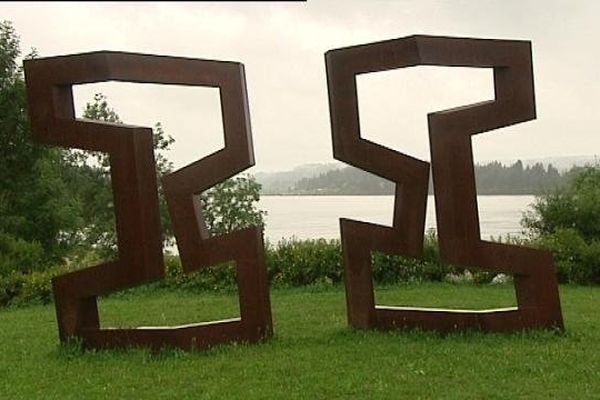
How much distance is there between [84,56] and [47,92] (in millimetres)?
515

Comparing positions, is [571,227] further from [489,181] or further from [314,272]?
[314,272]

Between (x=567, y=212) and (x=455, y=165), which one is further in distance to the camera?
(x=567, y=212)

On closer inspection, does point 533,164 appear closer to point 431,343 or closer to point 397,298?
point 397,298

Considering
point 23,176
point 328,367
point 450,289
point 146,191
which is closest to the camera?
point 328,367

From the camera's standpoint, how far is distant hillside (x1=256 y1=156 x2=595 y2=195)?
1778 centimetres

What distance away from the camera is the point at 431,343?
7.29m

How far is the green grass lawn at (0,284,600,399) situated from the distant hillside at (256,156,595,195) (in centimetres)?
889

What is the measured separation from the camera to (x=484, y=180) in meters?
17.8

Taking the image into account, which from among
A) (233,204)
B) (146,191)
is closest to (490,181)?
(233,204)

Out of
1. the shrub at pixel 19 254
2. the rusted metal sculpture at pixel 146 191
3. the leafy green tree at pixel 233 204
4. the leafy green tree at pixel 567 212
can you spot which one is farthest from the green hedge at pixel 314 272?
the leafy green tree at pixel 233 204

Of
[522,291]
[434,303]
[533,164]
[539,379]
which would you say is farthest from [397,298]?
[533,164]

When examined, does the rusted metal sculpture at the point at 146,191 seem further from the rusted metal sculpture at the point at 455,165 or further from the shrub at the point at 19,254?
the shrub at the point at 19,254

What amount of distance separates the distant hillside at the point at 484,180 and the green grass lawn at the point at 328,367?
8.89m

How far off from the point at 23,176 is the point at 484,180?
34.1ft
